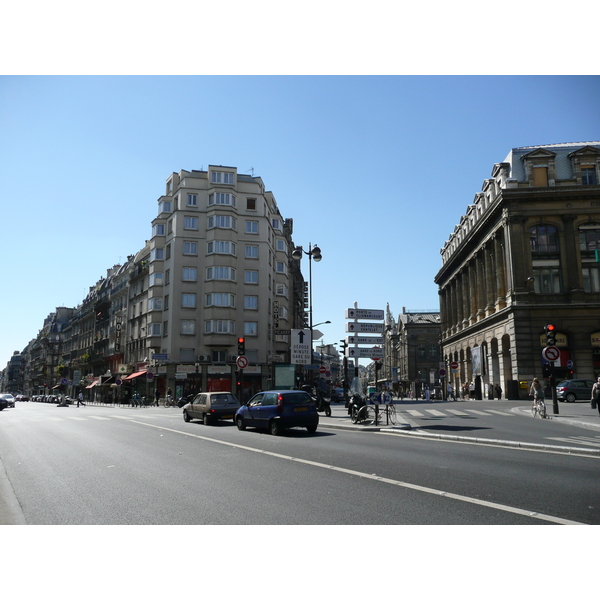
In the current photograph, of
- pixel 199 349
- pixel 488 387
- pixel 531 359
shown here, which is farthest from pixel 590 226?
pixel 199 349

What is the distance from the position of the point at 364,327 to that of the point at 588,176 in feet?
119

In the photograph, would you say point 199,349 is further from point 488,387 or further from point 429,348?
point 429,348

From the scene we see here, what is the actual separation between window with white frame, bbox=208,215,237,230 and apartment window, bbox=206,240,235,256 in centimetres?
171

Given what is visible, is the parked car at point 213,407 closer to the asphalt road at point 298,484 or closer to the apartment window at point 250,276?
the asphalt road at point 298,484

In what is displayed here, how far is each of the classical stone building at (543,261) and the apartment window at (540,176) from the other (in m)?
0.09

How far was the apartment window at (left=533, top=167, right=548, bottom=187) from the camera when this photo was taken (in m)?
46.3

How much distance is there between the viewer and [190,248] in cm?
5359

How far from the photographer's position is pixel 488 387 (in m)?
49.6

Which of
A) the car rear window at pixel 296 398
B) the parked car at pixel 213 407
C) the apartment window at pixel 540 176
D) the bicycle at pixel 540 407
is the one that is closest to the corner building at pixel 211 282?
the parked car at pixel 213 407

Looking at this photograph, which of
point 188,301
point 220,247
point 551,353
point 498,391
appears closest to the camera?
point 551,353

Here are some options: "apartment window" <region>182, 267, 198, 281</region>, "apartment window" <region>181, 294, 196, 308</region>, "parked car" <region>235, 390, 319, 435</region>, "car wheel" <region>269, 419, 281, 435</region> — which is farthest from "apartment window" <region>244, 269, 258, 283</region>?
"car wheel" <region>269, 419, 281, 435</region>

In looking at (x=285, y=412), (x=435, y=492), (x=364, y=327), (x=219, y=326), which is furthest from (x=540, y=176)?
(x=435, y=492)

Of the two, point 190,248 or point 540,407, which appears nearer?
point 540,407

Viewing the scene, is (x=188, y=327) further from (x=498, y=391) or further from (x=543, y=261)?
(x=543, y=261)
